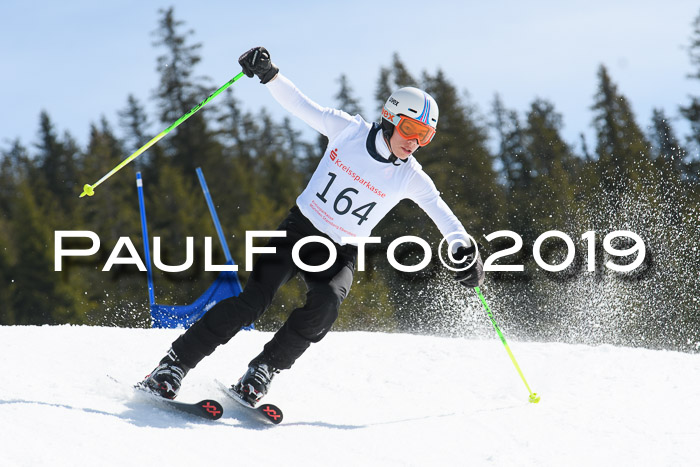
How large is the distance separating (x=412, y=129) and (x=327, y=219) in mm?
735

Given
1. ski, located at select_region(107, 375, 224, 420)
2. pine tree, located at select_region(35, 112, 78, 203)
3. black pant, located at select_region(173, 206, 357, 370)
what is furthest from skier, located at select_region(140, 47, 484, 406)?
pine tree, located at select_region(35, 112, 78, 203)

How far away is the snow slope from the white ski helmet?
1694 millimetres

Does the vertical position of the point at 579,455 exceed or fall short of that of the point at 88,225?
it exceeds it

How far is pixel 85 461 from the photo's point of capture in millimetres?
2490

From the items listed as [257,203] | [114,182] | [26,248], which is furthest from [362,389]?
[114,182]

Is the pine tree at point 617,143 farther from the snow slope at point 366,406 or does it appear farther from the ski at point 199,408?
the ski at point 199,408

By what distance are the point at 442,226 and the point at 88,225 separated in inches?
1029

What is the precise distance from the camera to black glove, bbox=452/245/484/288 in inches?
161

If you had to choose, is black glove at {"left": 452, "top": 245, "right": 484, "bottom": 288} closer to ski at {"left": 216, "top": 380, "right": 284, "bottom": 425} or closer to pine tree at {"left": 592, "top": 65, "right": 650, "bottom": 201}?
ski at {"left": 216, "top": 380, "right": 284, "bottom": 425}

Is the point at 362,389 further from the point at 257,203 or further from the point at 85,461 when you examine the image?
the point at 257,203

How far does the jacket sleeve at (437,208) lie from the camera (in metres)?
4.04

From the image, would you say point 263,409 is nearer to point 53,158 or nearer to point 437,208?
point 437,208

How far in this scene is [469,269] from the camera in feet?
13.5

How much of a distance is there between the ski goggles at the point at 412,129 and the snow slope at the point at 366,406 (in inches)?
65.5
